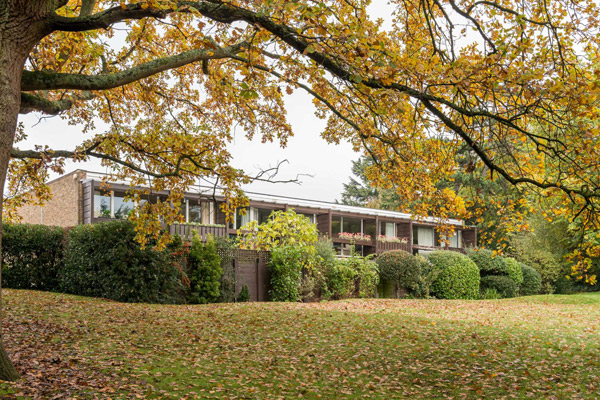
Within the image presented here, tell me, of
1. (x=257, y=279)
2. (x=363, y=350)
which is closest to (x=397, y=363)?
(x=363, y=350)

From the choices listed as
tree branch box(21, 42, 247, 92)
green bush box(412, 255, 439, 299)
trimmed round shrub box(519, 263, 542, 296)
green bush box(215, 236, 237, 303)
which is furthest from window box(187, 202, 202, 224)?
tree branch box(21, 42, 247, 92)

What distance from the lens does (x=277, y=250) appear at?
680 inches

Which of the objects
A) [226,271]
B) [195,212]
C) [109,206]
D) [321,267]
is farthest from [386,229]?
[226,271]

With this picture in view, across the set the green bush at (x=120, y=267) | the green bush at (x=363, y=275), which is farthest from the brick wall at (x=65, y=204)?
the green bush at (x=363, y=275)

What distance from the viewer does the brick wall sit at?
73.9ft

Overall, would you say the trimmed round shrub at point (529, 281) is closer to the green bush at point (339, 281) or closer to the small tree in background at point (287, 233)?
the green bush at point (339, 281)

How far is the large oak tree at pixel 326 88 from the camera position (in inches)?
248

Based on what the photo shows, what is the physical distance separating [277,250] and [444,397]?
10.6 meters

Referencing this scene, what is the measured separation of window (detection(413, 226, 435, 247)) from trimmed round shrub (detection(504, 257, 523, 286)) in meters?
9.35

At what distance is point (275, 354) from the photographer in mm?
8719

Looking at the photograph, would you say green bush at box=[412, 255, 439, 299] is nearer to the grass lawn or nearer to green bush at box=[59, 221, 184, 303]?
the grass lawn

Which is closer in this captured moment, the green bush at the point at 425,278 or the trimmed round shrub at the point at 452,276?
the green bush at the point at 425,278

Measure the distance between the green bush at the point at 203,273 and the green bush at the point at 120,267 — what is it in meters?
0.71

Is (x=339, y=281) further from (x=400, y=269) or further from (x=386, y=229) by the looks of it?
(x=386, y=229)
